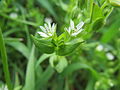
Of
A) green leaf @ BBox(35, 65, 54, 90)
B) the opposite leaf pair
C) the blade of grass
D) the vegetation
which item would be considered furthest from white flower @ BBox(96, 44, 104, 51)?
the opposite leaf pair

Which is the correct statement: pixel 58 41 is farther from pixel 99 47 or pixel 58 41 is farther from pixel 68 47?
pixel 99 47

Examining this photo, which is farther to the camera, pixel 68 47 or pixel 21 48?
pixel 21 48

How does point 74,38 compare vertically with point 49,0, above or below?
below

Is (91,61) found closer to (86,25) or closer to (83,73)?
(83,73)

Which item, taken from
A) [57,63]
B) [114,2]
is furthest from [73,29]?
[57,63]

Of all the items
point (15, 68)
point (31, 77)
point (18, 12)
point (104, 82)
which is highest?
point (18, 12)

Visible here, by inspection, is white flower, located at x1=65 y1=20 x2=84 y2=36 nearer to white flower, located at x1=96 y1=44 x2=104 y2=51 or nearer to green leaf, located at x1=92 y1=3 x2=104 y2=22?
green leaf, located at x1=92 y1=3 x2=104 y2=22

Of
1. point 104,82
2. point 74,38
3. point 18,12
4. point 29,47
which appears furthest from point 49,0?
point 74,38

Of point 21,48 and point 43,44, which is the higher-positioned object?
point 21,48
